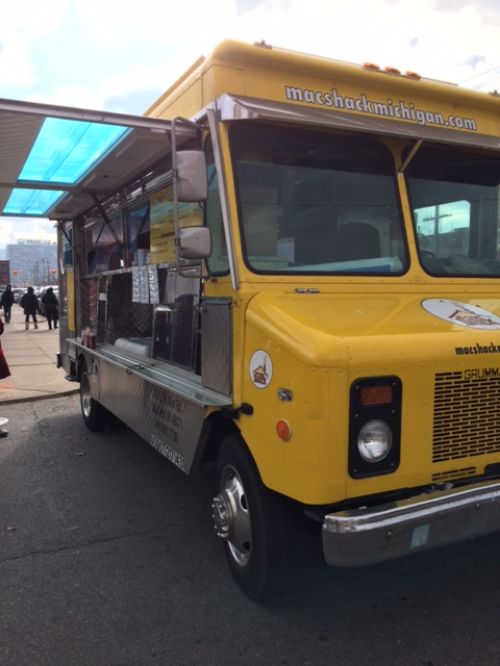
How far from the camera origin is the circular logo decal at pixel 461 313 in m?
2.84

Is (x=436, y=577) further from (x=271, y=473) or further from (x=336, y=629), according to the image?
(x=271, y=473)

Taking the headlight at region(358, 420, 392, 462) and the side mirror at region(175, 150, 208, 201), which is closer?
the headlight at region(358, 420, 392, 462)

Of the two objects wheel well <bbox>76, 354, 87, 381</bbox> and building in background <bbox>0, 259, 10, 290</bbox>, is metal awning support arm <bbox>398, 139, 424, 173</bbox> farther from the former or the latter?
building in background <bbox>0, 259, 10, 290</bbox>

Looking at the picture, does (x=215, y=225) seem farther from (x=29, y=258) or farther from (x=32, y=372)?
(x=29, y=258)

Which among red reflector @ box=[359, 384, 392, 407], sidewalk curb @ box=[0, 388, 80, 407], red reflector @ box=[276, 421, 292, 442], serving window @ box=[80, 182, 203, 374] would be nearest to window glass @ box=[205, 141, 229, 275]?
serving window @ box=[80, 182, 203, 374]

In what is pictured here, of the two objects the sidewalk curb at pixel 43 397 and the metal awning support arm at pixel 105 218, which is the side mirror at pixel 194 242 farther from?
the sidewalk curb at pixel 43 397

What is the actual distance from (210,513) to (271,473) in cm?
179

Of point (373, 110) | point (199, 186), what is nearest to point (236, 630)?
point (199, 186)

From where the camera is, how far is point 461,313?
2994mm

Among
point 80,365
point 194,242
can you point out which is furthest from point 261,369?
point 80,365

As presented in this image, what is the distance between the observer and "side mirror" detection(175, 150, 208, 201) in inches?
114

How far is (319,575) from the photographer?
3311 millimetres

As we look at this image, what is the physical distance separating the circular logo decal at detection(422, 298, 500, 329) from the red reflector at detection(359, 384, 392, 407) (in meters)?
0.63

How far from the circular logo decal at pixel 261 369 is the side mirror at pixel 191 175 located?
88cm
